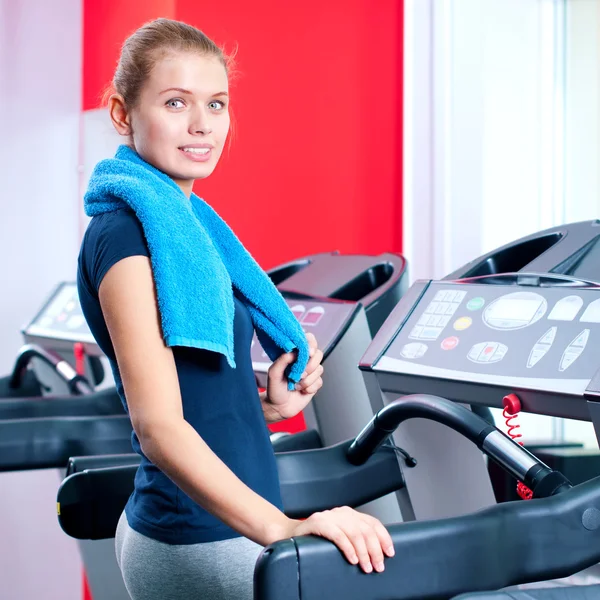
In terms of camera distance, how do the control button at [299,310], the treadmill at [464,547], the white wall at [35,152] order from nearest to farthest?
the treadmill at [464,547] → the control button at [299,310] → the white wall at [35,152]

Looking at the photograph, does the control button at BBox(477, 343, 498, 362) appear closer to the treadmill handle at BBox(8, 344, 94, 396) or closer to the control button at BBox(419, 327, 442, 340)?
the control button at BBox(419, 327, 442, 340)

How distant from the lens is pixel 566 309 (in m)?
1.30

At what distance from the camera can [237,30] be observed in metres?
2.75

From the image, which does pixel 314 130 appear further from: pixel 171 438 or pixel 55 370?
pixel 171 438

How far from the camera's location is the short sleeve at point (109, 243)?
1.03 m

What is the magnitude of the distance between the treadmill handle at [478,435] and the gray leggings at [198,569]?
0.31m

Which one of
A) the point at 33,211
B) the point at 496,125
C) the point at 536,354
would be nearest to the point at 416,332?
the point at 536,354

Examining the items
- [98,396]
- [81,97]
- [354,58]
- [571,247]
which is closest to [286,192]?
[354,58]

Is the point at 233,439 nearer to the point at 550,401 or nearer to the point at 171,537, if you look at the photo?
the point at 171,537

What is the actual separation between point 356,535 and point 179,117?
1.89 feet

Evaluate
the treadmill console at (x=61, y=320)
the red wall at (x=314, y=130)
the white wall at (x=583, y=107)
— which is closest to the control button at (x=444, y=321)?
the red wall at (x=314, y=130)

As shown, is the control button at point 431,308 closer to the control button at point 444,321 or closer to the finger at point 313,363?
the control button at point 444,321

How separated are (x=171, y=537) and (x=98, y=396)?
131 centimetres

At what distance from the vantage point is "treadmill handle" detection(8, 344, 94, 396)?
2.38 metres
